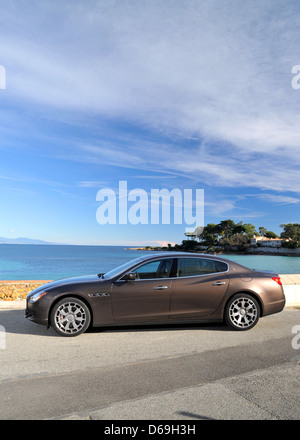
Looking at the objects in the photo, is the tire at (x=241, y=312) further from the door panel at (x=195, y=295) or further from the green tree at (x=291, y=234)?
the green tree at (x=291, y=234)

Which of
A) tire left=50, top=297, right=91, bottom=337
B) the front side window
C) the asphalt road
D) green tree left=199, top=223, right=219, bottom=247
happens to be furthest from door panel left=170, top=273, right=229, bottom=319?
green tree left=199, top=223, right=219, bottom=247

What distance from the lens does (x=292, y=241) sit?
500 feet

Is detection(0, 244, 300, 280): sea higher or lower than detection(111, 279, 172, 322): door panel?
lower

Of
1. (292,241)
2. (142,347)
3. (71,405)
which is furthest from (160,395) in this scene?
(292,241)

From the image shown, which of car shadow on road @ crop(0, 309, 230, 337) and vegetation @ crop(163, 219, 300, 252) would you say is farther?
vegetation @ crop(163, 219, 300, 252)

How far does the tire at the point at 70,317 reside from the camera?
643 cm

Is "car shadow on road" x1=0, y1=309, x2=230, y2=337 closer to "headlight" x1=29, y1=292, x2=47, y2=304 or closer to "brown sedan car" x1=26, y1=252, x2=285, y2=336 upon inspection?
"brown sedan car" x1=26, y1=252, x2=285, y2=336

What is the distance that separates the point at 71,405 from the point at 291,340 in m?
4.25

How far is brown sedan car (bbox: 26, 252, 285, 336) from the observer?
6516 millimetres

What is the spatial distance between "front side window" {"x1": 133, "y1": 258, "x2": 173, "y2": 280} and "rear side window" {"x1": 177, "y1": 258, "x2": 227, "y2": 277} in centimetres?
25

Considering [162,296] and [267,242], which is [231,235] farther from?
[162,296]

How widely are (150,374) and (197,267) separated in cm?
291

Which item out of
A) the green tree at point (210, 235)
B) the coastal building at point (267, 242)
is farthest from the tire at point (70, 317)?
the coastal building at point (267, 242)

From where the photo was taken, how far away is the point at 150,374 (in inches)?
179
